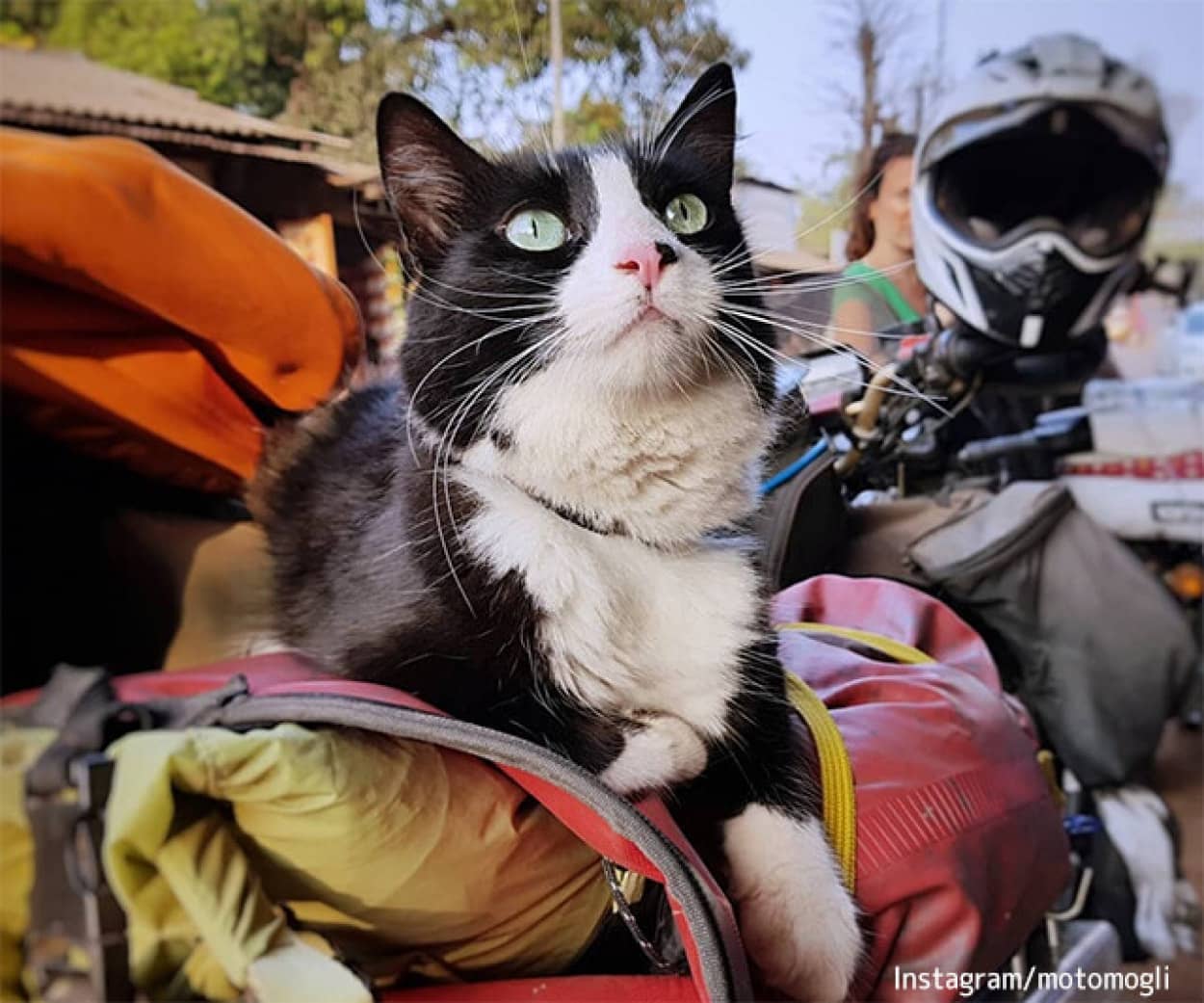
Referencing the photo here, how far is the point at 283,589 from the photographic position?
0.55 meters

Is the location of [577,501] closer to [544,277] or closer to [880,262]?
[544,277]

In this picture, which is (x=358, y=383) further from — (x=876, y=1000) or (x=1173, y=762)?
(x=1173, y=762)

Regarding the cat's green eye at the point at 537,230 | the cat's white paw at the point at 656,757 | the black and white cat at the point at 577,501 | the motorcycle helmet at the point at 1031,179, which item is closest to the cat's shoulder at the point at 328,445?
the black and white cat at the point at 577,501

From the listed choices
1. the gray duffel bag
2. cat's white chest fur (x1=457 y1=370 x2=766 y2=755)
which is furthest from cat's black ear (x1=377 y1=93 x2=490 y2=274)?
the gray duffel bag

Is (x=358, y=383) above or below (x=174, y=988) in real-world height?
above

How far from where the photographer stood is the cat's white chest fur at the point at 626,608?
517 mm

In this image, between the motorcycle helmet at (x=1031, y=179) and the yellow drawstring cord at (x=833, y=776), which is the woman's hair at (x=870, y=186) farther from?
the yellow drawstring cord at (x=833, y=776)

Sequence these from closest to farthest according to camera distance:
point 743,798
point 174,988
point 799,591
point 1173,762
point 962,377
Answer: point 174,988 < point 743,798 < point 799,591 < point 962,377 < point 1173,762

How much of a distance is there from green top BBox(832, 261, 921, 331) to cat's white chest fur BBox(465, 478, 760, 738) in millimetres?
259

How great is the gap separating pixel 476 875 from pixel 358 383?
301 mm

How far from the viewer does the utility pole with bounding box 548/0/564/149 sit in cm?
59

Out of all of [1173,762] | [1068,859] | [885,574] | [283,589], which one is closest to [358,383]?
[283,589]

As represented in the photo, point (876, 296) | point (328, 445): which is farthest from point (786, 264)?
point (328, 445)

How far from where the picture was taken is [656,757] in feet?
1.69
